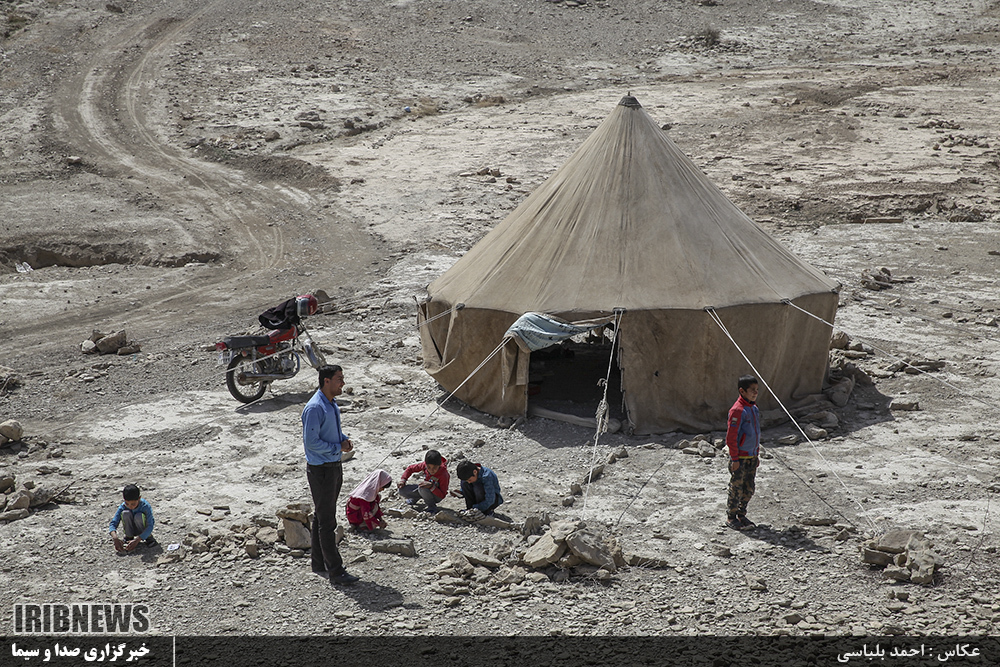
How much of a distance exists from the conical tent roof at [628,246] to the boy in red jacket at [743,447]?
2.22 metres

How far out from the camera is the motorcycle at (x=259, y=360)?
9.97m

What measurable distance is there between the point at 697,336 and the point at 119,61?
21959 mm

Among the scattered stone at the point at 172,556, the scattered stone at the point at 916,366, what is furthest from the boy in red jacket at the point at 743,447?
the scattered stone at the point at 916,366

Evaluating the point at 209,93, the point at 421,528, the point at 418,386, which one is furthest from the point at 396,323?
the point at 209,93

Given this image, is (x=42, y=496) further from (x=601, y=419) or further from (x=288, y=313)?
(x=601, y=419)

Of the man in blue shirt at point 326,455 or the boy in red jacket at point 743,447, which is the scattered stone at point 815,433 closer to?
the boy in red jacket at point 743,447

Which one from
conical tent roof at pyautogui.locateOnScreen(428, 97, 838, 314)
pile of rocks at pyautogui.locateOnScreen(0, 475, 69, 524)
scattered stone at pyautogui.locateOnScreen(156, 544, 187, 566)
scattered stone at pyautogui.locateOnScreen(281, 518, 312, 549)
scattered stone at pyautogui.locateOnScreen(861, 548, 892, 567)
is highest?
conical tent roof at pyautogui.locateOnScreen(428, 97, 838, 314)

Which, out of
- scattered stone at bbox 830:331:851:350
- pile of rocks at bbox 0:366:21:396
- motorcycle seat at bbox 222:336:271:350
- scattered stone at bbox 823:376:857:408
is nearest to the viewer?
scattered stone at bbox 823:376:857:408

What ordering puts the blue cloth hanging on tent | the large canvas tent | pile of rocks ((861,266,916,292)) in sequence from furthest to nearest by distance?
pile of rocks ((861,266,916,292)), the large canvas tent, the blue cloth hanging on tent

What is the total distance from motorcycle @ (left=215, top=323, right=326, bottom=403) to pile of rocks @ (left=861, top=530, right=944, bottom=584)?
610 centimetres

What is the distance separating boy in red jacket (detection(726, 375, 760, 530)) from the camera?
6723mm

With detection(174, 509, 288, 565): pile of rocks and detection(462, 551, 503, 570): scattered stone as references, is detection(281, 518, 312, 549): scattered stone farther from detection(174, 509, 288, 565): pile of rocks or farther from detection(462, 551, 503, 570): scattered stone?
detection(462, 551, 503, 570): scattered stone

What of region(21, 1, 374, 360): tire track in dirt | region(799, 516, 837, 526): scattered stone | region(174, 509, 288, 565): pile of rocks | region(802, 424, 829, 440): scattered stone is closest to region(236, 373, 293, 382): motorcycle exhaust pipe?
region(174, 509, 288, 565): pile of rocks

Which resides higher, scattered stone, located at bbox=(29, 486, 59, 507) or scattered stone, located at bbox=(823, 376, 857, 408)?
scattered stone, located at bbox=(823, 376, 857, 408)
